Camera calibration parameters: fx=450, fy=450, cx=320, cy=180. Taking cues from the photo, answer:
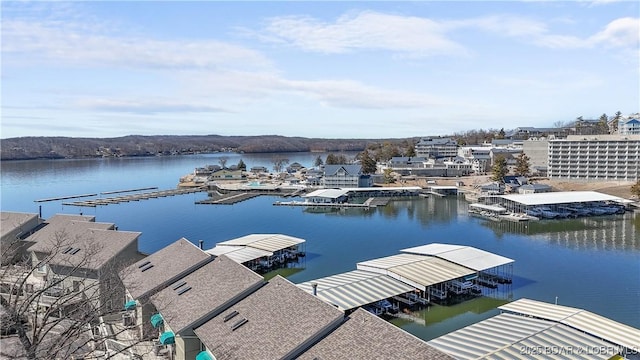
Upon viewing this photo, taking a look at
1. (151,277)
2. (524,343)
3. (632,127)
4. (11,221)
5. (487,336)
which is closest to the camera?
(524,343)

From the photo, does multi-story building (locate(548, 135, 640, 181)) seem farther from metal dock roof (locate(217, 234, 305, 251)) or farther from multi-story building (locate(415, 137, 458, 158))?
metal dock roof (locate(217, 234, 305, 251))

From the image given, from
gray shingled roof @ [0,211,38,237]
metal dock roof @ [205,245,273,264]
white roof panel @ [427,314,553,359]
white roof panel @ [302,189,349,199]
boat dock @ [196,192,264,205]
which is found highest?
gray shingled roof @ [0,211,38,237]

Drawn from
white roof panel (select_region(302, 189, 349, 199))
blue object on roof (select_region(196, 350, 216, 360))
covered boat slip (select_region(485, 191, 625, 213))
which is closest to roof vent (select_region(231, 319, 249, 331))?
blue object on roof (select_region(196, 350, 216, 360))

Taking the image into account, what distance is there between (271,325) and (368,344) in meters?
1.68

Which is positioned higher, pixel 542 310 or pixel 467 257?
pixel 467 257

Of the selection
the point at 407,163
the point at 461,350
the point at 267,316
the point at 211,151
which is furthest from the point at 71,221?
the point at 211,151

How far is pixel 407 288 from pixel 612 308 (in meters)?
5.38

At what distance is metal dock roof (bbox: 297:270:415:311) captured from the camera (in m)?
10.7

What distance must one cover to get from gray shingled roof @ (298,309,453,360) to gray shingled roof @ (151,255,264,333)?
229 centimetres

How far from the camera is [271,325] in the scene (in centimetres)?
705

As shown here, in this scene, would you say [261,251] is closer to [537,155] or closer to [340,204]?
[340,204]

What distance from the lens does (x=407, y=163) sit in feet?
154

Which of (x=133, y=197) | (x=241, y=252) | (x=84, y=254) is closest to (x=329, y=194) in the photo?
(x=133, y=197)

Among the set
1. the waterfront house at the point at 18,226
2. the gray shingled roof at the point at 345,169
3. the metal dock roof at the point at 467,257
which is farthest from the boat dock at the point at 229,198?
the metal dock roof at the point at 467,257
